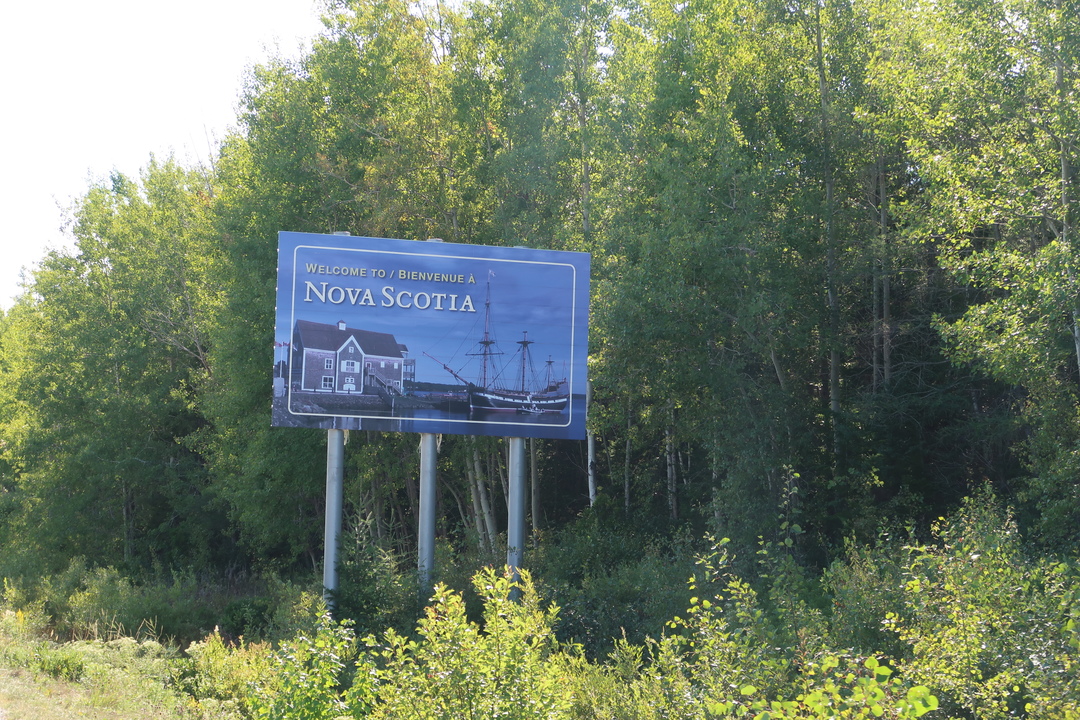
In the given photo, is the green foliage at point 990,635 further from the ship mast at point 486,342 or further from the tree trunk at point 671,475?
the tree trunk at point 671,475

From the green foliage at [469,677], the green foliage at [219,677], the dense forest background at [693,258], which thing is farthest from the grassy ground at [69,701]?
the green foliage at [469,677]

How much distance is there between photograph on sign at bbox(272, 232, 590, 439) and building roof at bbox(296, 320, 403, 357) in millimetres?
16

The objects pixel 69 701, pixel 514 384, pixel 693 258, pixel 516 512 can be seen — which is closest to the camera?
pixel 69 701

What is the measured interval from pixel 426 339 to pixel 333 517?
125 inches

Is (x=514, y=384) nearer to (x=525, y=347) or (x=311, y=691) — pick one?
(x=525, y=347)

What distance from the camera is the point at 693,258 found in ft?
53.5

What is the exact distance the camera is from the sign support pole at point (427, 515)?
14562 mm

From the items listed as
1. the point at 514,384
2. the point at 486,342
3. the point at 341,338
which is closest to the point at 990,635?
the point at 514,384

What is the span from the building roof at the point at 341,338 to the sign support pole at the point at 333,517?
1.45m

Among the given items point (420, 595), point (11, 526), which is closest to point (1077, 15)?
point (420, 595)

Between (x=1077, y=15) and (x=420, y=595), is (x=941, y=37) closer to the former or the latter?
(x=1077, y=15)

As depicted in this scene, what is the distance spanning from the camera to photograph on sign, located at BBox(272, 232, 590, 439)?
14.2 m

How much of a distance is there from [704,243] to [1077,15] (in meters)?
6.30

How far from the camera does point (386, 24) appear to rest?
22.7m
